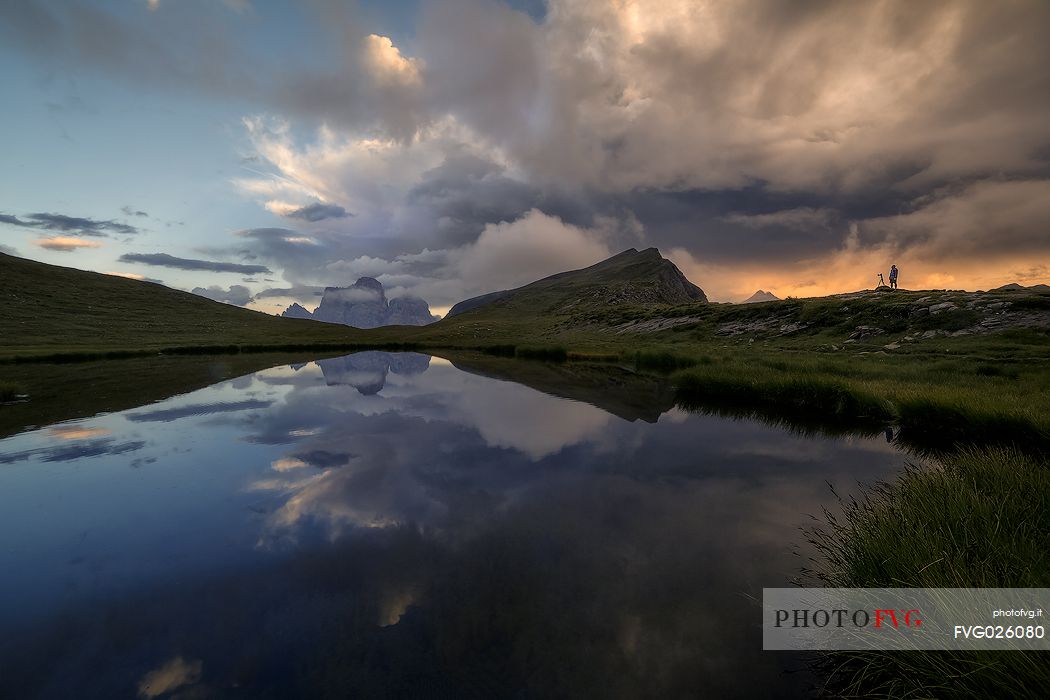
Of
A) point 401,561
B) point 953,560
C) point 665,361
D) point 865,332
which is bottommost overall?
point 401,561

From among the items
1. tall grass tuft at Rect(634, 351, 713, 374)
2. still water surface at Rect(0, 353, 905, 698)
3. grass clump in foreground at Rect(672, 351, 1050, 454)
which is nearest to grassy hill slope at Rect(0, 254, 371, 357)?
still water surface at Rect(0, 353, 905, 698)

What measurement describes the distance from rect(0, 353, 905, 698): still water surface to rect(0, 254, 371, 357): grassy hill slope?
66256mm

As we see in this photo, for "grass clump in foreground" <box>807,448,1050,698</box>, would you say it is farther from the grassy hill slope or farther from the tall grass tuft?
the grassy hill slope

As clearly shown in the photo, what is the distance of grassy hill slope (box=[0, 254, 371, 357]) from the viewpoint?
7638 cm

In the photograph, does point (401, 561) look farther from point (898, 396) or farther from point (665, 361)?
point (665, 361)

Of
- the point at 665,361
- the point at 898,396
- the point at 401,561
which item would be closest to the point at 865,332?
the point at 665,361

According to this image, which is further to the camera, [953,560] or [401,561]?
[401,561]

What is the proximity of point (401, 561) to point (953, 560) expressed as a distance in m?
9.89

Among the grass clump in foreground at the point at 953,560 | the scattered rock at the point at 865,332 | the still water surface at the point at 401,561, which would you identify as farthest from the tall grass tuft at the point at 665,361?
the grass clump in foreground at the point at 953,560

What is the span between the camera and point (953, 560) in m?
6.36

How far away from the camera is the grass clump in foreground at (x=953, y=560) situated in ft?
14.5

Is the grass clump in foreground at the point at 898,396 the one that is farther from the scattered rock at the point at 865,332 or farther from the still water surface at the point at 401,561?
the scattered rock at the point at 865,332

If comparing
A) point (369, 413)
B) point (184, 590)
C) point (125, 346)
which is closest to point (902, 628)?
point (184, 590)

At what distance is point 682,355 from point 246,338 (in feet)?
317
